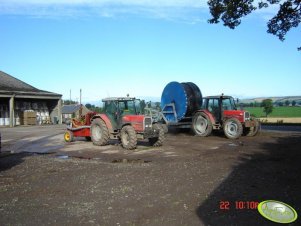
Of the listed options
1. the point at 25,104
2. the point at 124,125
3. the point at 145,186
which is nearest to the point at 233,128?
the point at 124,125

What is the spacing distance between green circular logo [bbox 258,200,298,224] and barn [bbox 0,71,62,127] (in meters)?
29.6

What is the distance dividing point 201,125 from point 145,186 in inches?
485

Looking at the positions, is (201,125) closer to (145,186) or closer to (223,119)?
(223,119)

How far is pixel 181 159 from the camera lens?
11688mm

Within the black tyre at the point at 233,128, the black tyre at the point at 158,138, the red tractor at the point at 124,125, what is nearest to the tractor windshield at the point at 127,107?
the red tractor at the point at 124,125

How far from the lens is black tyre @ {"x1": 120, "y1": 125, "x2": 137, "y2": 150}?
14.2 metres

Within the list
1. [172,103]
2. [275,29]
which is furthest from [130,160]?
[275,29]

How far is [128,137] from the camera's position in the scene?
14.5 metres

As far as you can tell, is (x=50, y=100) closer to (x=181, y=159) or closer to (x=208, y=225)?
(x=181, y=159)

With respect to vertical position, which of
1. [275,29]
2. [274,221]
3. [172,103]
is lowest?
[274,221]

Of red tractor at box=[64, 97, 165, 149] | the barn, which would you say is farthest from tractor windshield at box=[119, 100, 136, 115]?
the barn

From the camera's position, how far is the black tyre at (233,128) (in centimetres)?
1781

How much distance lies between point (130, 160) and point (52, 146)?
6042 mm

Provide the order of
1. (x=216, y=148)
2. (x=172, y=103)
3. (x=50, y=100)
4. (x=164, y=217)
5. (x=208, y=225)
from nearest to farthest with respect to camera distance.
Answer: (x=208, y=225) → (x=164, y=217) → (x=216, y=148) → (x=172, y=103) → (x=50, y=100)
